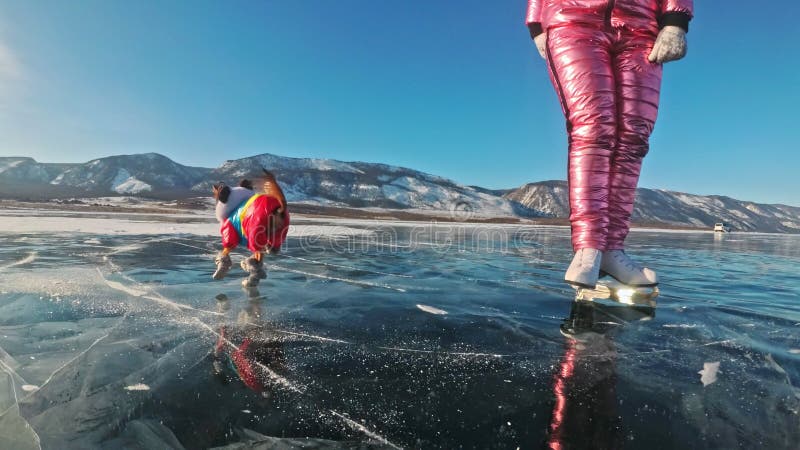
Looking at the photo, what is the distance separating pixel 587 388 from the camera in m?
1.16

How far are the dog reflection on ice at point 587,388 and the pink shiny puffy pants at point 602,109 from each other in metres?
0.68

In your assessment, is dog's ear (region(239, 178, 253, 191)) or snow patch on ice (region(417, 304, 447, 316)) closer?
snow patch on ice (region(417, 304, 447, 316))

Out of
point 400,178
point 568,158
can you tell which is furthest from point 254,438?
point 400,178

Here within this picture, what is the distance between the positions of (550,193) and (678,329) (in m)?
190

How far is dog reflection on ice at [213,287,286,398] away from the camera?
48.2 inches

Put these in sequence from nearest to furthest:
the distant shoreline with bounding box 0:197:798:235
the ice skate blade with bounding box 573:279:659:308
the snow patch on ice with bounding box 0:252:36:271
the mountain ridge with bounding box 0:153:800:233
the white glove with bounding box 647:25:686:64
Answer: the white glove with bounding box 647:25:686:64 → the ice skate blade with bounding box 573:279:659:308 → the snow patch on ice with bounding box 0:252:36:271 → the distant shoreline with bounding box 0:197:798:235 → the mountain ridge with bounding box 0:153:800:233

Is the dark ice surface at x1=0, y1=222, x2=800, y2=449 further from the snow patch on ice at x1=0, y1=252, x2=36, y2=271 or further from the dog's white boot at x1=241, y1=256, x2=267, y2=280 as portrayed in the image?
the snow patch on ice at x1=0, y1=252, x2=36, y2=271

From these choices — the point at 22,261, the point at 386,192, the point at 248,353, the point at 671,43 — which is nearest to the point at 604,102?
the point at 671,43

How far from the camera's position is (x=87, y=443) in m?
0.88

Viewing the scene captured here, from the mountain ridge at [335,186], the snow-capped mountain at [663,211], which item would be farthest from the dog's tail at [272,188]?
the snow-capped mountain at [663,211]

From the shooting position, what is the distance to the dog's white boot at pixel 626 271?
2.23 metres

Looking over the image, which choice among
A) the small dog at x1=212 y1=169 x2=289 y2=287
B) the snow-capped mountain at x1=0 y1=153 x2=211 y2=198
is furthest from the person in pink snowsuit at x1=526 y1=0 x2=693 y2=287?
the snow-capped mountain at x1=0 y1=153 x2=211 y2=198

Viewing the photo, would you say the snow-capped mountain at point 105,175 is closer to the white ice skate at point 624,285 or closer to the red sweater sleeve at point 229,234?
the red sweater sleeve at point 229,234

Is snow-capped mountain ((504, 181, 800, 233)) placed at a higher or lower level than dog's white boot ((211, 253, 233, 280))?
higher
